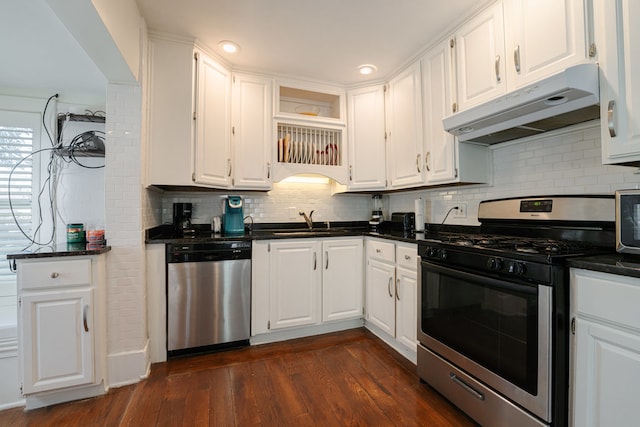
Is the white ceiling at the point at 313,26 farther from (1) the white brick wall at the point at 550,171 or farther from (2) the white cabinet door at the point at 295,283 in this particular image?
(2) the white cabinet door at the point at 295,283

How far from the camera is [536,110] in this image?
60.0 inches

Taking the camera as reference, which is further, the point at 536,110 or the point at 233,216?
the point at 233,216

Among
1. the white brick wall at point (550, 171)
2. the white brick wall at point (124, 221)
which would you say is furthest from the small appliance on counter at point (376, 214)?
the white brick wall at point (124, 221)

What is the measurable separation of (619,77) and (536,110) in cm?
32

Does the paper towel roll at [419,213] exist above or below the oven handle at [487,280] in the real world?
above

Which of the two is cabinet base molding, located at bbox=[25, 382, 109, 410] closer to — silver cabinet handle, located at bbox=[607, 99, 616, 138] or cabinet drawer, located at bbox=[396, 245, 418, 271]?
cabinet drawer, located at bbox=[396, 245, 418, 271]

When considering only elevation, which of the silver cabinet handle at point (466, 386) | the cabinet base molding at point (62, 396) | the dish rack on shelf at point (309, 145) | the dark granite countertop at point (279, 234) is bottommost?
the cabinet base molding at point (62, 396)

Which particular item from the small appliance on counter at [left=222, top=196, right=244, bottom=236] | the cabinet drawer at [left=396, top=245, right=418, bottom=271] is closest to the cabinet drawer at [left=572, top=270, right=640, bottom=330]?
the cabinet drawer at [left=396, top=245, right=418, bottom=271]

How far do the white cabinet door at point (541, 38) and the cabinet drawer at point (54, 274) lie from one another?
2.79 metres

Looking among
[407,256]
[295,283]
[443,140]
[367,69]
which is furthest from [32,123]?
[443,140]

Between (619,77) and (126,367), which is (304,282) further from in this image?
(619,77)

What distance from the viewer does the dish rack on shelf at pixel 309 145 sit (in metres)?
2.85

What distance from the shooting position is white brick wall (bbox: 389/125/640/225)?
157 cm

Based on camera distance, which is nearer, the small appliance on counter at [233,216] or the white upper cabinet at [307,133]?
the small appliance on counter at [233,216]
